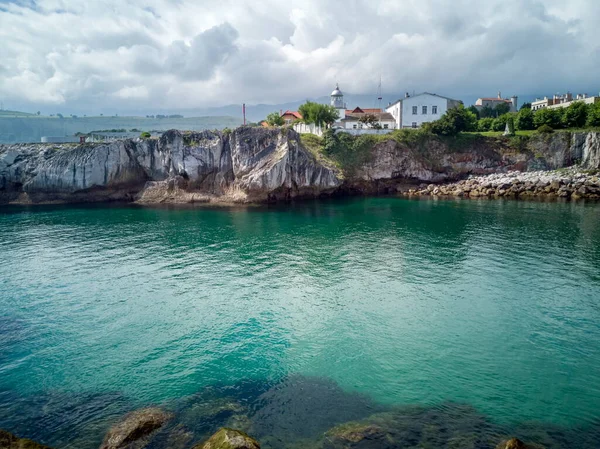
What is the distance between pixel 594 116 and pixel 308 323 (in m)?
87.9

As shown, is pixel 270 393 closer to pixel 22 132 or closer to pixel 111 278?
pixel 111 278

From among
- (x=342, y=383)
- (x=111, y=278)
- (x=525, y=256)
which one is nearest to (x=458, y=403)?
(x=342, y=383)

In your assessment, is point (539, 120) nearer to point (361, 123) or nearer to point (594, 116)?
point (594, 116)

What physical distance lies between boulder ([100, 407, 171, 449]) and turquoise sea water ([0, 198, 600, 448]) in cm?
80

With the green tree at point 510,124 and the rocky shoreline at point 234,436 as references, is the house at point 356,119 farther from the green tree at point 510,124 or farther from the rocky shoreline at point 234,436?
the rocky shoreline at point 234,436

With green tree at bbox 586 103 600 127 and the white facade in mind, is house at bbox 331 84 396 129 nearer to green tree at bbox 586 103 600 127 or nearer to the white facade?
the white facade

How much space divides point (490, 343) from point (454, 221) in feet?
112

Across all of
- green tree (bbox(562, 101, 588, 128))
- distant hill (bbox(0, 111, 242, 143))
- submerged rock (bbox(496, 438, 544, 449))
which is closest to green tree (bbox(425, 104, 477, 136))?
green tree (bbox(562, 101, 588, 128))

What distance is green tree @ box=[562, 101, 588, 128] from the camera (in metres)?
85.2

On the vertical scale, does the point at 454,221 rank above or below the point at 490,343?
above

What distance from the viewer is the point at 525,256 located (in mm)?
37406

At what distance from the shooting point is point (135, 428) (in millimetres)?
Result: 15906

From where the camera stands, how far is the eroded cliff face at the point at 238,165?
7512 centimetres

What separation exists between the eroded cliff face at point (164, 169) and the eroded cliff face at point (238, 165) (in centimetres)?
19
